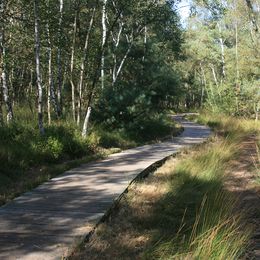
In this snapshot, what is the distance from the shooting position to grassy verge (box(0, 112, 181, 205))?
863 centimetres

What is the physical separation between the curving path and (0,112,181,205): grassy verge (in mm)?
449

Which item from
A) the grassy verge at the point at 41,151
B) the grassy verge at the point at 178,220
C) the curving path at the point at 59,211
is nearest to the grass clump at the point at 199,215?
the grassy verge at the point at 178,220

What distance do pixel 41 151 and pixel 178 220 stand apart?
481 centimetres

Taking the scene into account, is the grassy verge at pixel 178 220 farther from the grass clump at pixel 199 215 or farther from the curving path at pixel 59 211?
the curving path at pixel 59 211

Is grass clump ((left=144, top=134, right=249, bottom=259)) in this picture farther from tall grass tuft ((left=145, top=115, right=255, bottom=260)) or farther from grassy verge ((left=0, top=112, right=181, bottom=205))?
grassy verge ((left=0, top=112, right=181, bottom=205))

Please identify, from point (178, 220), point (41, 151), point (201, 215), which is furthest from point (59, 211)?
point (41, 151)

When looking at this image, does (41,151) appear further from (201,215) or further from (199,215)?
(199,215)

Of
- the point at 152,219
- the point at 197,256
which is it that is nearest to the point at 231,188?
the point at 152,219

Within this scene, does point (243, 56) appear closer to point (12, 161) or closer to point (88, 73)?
point (88, 73)

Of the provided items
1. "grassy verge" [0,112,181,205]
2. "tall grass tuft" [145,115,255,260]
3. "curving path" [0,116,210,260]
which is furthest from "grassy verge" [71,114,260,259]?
"grassy verge" [0,112,181,205]

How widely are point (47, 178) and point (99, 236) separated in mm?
3304

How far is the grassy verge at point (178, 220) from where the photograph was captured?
4.72 m

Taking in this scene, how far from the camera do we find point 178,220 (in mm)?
6625

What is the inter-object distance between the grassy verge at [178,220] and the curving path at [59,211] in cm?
23
